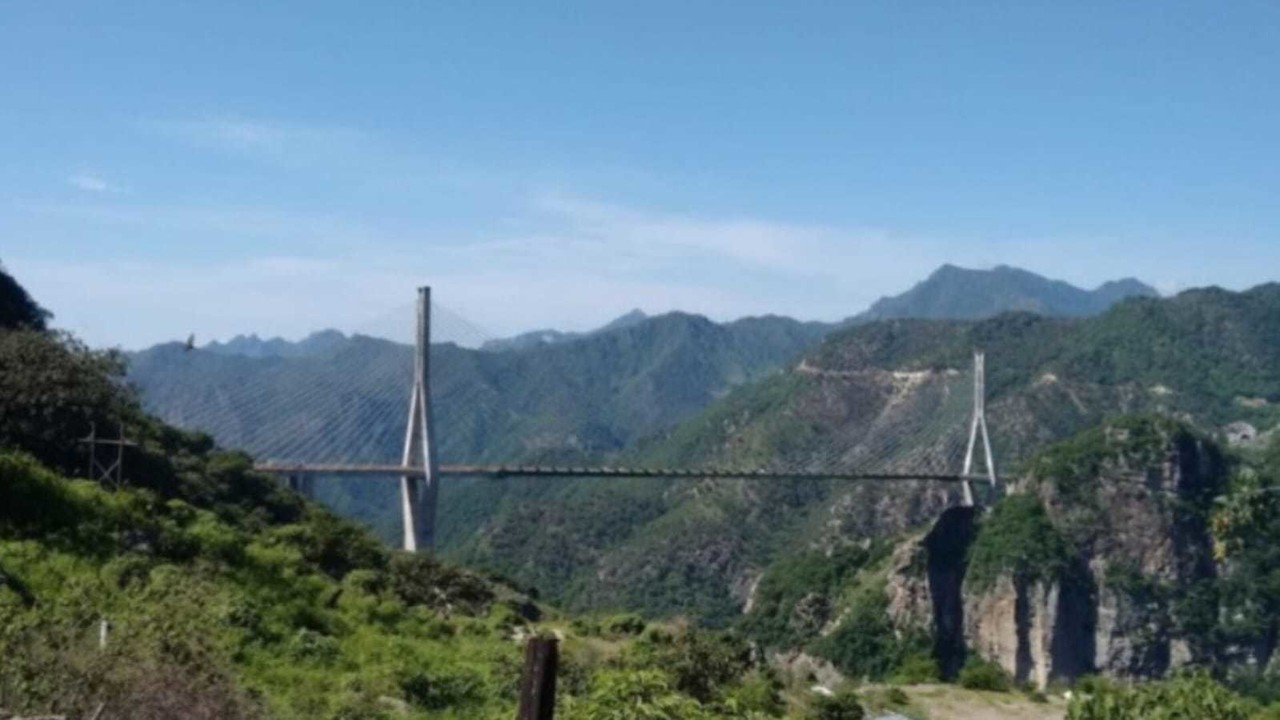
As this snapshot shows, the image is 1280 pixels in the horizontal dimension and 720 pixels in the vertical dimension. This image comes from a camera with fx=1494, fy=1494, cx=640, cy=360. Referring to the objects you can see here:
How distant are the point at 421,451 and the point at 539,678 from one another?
27.3 metres

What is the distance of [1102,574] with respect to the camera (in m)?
44.8

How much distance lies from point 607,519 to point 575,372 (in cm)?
9213

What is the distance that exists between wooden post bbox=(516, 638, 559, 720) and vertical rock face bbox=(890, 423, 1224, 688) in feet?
130

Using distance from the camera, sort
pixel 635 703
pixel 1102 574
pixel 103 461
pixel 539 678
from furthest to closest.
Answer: pixel 1102 574
pixel 103 461
pixel 635 703
pixel 539 678

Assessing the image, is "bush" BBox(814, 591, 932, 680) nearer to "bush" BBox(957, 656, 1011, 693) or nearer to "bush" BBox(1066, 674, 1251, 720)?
"bush" BBox(957, 656, 1011, 693)

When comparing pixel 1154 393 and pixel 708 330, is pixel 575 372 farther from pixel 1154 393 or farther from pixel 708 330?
pixel 1154 393

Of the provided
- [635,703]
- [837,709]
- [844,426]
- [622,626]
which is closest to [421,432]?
[622,626]

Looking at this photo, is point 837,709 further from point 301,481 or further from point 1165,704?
point 301,481

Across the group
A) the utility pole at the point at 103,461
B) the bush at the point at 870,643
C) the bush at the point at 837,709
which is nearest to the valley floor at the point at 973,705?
the bush at the point at 837,709

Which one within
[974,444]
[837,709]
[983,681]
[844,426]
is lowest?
[983,681]

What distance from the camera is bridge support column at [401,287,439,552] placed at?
93.6 feet

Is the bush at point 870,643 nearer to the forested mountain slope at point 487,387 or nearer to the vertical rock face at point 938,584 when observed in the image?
the vertical rock face at point 938,584

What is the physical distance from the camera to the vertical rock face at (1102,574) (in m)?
43.2

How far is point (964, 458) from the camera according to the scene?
163 ft
